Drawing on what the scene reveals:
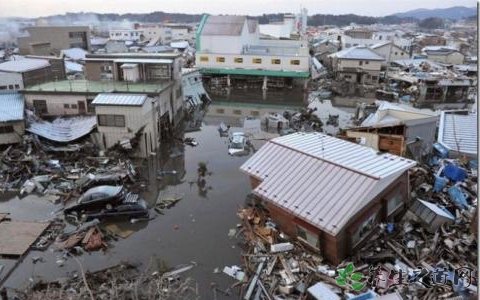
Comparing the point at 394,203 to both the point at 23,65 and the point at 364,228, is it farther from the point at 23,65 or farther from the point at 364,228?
the point at 23,65

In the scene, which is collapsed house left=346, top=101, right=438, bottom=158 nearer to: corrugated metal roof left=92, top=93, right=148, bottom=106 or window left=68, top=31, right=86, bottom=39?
corrugated metal roof left=92, top=93, right=148, bottom=106

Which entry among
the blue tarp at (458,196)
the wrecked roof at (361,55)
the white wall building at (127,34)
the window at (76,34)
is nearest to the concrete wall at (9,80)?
the blue tarp at (458,196)

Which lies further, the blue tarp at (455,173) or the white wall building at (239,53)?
the white wall building at (239,53)

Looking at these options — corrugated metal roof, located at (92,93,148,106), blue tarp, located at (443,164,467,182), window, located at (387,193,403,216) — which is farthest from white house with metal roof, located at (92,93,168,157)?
blue tarp, located at (443,164,467,182)

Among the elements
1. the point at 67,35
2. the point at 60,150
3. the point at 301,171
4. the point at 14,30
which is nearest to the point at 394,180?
the point at 301,171

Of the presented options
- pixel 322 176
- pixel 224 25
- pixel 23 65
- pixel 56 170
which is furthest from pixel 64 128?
pixel 224 25

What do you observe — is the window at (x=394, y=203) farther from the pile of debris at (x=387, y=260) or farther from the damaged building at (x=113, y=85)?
the damaged building at (x=113, y=85)
